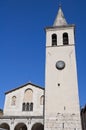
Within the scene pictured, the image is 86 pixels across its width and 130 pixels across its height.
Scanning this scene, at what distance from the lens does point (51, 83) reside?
77.0 ft

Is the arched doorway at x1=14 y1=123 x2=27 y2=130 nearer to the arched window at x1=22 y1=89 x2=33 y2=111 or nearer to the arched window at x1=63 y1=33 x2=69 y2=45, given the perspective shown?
the arched window at x1=22 y1=89 x2=33 y2=111

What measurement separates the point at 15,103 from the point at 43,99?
3736mm

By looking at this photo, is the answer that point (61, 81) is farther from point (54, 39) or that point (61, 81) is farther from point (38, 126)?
point (54, 39)

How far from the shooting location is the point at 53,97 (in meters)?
22.6

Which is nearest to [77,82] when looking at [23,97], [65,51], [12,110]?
[65,51]

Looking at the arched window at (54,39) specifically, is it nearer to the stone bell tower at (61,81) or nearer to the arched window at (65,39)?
the stone bell tower at (61,81)

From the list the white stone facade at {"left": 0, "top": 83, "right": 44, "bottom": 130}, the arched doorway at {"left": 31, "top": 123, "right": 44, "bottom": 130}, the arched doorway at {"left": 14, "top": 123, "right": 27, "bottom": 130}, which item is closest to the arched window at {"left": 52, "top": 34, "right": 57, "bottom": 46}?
the white stone facade at {"left": 0, "top": 83, "right": 44, "bottom": 130}

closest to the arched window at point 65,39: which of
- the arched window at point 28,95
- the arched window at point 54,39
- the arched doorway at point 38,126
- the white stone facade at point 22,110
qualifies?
the arched window at point 54,39

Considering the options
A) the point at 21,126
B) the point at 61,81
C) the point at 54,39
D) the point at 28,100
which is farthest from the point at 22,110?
the point at 54,39

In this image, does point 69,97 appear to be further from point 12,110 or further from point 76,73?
point 12,110

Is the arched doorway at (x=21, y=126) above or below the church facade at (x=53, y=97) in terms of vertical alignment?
below

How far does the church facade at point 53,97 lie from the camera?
21438 mm

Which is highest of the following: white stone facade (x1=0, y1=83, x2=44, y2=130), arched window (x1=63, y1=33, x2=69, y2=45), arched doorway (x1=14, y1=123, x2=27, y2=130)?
arched window (x1=63, y1=33, x2=69, y2=45)

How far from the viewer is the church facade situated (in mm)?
21438
